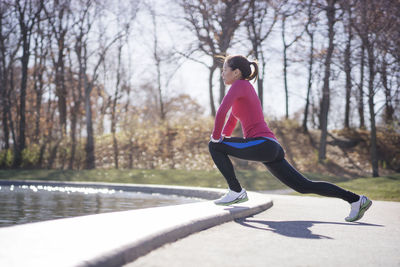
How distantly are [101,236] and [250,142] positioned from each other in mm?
2086

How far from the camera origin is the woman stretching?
183 inches

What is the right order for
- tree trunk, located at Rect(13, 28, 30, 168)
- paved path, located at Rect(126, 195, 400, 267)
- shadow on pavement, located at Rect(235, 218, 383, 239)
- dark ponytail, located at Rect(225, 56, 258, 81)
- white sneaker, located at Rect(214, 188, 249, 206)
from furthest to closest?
tree trunk, located at Rect(13, 28, 30, 168), white sneaker, located at Rect(214, 188, 249, 206), dark ponytail, located at Rect(225, 56, 258, 81), shadow on pavement, located at Rect(235, 218, 383, 239), paved path, located at Rect(126, 195, 400, 267)

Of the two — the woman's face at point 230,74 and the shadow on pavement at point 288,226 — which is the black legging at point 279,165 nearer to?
the shadow on pavement at point 288,226

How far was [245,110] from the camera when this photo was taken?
4.82 metres

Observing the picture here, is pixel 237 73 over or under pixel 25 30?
under

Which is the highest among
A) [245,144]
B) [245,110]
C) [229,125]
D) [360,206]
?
[245,110]

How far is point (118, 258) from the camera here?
2.71 meters

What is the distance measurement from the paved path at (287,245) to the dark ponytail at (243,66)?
5.39 feet

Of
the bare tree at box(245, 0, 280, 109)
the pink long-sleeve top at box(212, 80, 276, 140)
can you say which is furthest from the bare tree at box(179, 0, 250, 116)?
the pink long-sleeve top at box(212, 80, 276, 140)

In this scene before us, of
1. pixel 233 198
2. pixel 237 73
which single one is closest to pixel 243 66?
pixel 237 73

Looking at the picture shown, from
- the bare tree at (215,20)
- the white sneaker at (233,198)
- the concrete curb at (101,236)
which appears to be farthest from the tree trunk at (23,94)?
the concrete curb at (101,236)

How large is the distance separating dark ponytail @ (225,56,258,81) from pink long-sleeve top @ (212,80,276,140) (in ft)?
0.51

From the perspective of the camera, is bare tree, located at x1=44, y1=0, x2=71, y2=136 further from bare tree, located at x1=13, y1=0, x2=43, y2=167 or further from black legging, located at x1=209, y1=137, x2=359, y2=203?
black legging, located at x1=209, y1=137, x2=359, y2=203

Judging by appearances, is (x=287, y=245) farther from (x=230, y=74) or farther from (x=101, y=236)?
(x=230, y=74)
